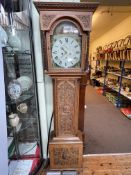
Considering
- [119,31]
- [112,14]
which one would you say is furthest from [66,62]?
[119,31]

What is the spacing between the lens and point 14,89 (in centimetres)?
148

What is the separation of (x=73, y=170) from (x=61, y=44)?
1355mm

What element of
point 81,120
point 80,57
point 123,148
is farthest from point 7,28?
point 123,148

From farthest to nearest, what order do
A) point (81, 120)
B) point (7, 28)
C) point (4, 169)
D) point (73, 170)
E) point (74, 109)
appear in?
point (81, 120) → point (73, 170) → point (74, 109) → point (7, 28) → point (4, 169)

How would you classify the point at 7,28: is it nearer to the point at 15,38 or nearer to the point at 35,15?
the point at 15,38

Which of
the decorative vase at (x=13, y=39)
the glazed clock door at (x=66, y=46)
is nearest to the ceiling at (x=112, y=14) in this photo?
the glazed clock door at (x=66, y=46)

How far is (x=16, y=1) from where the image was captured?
1481 millimetres

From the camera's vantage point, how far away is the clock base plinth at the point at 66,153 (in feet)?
5.46

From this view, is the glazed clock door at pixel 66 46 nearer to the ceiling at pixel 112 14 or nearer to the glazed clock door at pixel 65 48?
the glazed clock door at pixel 65 48

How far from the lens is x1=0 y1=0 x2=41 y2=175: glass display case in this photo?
1.49 meters

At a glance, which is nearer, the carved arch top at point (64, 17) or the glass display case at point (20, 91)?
the carved arch top at point (64, 17)

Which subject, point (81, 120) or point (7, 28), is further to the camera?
point (81, 120)

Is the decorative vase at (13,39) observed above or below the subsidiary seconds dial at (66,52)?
above

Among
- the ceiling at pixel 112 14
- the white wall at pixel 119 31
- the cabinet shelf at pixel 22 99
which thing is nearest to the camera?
the cabinet shelf at pixel 22 99
